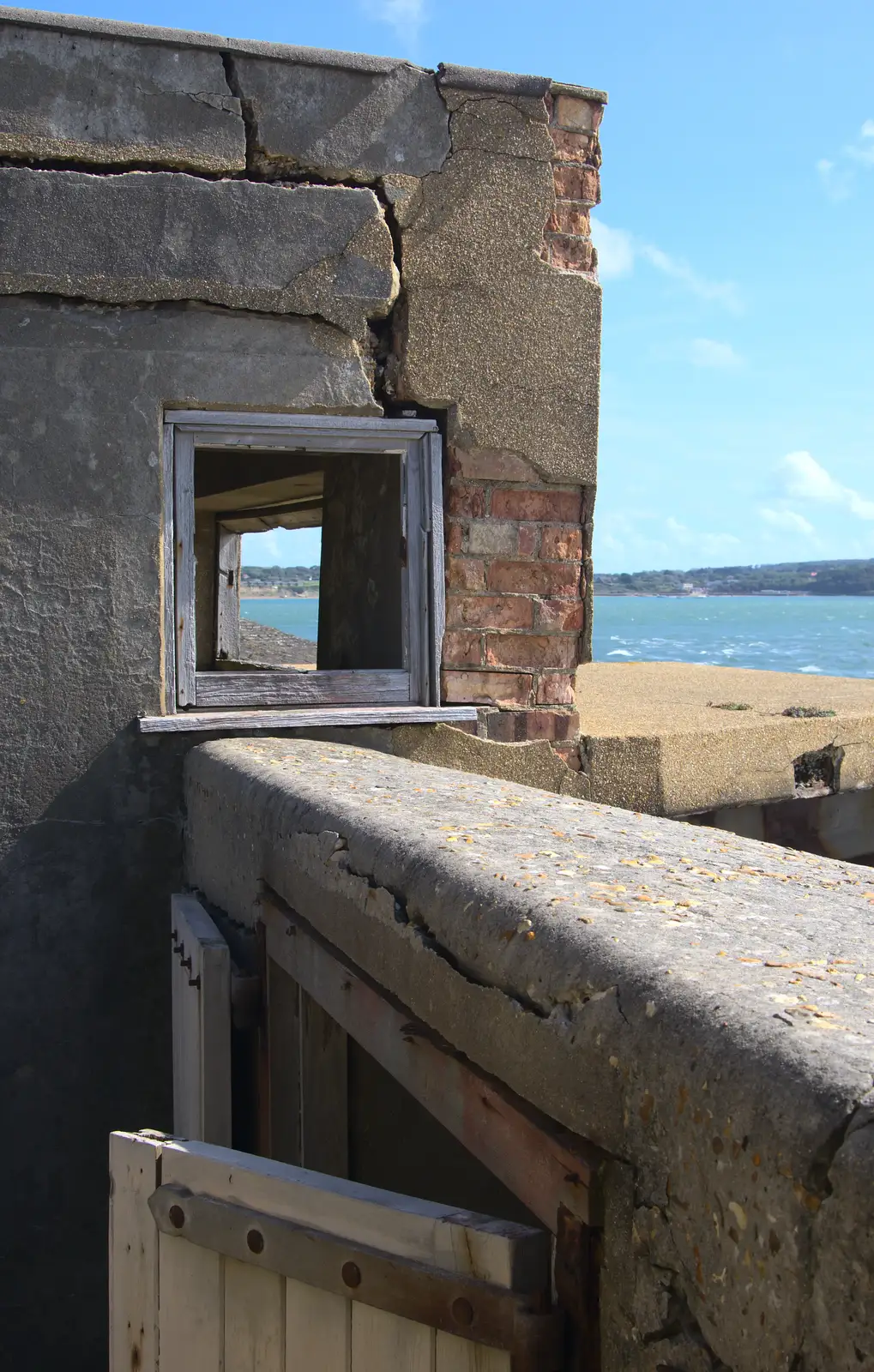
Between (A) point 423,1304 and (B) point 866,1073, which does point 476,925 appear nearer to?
(A) point 423,1304

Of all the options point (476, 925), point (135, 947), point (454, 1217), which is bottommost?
point (135, 947)

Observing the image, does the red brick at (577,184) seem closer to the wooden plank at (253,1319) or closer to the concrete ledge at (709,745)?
the concrete ledge at (709,745)

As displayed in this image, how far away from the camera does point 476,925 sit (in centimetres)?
175

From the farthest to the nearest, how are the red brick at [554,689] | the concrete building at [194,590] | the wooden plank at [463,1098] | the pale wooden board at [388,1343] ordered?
1. the red brick at [554,689]
2. the concrete building at [194,590]
3. the pale wooden board at [388,1343]
4. the wooden plank at [463,1098]

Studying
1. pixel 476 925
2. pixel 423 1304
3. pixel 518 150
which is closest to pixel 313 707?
pixel 518 150

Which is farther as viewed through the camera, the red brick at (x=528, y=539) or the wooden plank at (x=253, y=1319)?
the red brick at (x=528, y=539)

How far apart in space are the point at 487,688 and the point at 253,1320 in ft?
8.31

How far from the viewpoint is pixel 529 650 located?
13.7 ft

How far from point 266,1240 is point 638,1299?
0.67m

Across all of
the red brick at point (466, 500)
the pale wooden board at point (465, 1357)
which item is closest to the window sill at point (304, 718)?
the red brick at point (466, 500)

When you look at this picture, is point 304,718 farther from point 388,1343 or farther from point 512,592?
point 388,1343

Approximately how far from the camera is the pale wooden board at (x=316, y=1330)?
1.68 metres

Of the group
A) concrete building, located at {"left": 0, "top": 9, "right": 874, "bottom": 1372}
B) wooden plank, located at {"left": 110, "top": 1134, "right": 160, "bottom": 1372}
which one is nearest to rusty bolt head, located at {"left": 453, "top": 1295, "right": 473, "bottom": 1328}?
wooden plank, located at {"left": 110, "top": 1134, "right": 160, "bottom": 1372}

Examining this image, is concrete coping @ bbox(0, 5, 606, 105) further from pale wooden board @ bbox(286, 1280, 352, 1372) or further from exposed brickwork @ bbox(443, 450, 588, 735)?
pale wooden board @ bbox(286, 1280, 352, 1372)
